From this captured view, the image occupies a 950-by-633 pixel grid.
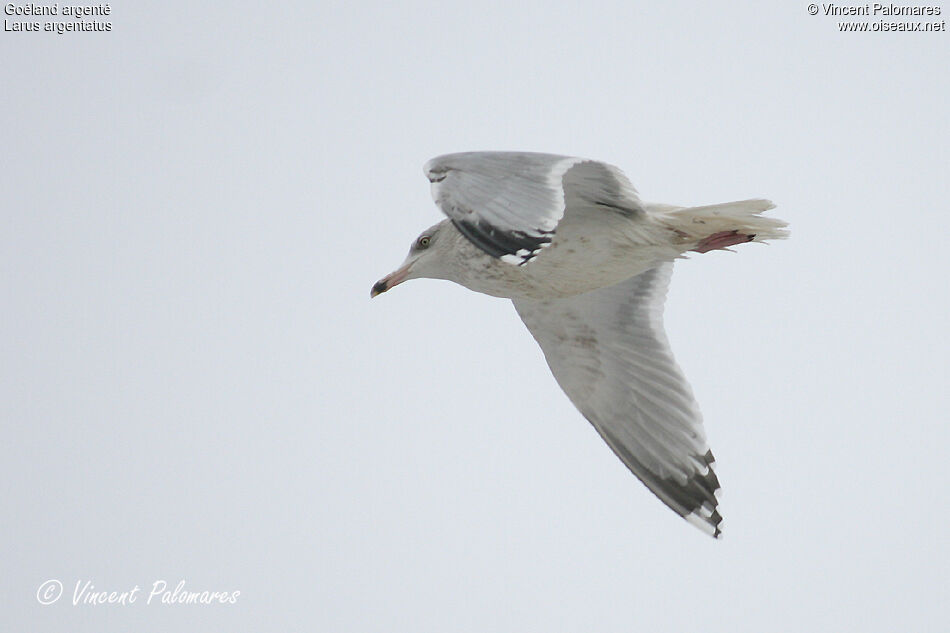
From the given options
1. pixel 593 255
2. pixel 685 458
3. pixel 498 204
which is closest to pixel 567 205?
pixel 593 255

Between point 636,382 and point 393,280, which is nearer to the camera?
point 393,280

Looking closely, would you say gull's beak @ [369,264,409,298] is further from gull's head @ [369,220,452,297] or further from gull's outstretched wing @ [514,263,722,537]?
gull's outstretched wing @ [514,263,722,537]

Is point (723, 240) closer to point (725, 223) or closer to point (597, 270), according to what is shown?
point (725, 223)

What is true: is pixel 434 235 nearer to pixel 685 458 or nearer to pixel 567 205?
pixel 567 205

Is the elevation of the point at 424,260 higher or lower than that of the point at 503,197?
higher

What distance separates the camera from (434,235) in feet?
23.9

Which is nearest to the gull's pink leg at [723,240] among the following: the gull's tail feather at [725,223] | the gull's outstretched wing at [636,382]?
the gull's tail feather at [725,223]

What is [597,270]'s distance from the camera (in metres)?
6.98

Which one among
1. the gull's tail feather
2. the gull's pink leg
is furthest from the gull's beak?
the gull's pink leg

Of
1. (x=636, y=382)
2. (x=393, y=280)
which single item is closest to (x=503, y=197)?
(x=393, y=280)

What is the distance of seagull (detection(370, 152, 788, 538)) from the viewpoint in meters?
5.65

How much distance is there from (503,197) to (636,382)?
252 cm

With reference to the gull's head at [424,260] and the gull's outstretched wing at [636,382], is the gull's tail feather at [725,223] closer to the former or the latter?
the gull's outstretched wing at [636,382]

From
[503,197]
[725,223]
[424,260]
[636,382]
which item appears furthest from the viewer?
[636,382]
